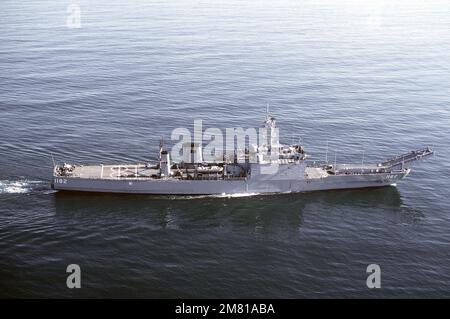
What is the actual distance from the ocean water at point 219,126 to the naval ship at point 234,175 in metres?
1.82

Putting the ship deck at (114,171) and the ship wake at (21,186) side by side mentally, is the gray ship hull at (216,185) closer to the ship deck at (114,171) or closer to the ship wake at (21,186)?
the ship deck at (114,171)

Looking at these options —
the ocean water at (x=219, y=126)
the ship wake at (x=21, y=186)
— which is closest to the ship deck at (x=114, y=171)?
the ocean water at (x=219, y=126)

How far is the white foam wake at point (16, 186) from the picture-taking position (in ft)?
225

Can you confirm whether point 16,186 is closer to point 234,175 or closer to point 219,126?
point 234,175

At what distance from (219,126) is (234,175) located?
80.6 ft

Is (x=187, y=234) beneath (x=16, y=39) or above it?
beneath

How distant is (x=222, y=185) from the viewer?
71375 millimetres

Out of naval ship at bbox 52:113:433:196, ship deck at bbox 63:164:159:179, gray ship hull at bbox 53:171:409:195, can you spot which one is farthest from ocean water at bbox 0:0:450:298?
ship deck at bbox 63:164:159:179

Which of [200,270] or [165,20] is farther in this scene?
[165,20]

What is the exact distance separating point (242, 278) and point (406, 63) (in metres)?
108

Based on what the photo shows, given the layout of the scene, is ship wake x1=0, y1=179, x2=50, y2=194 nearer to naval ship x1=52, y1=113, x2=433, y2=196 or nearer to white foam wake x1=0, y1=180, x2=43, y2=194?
white foam wake x1=0, y1=180, x2=43, y2=194

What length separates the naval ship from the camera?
232 feet
